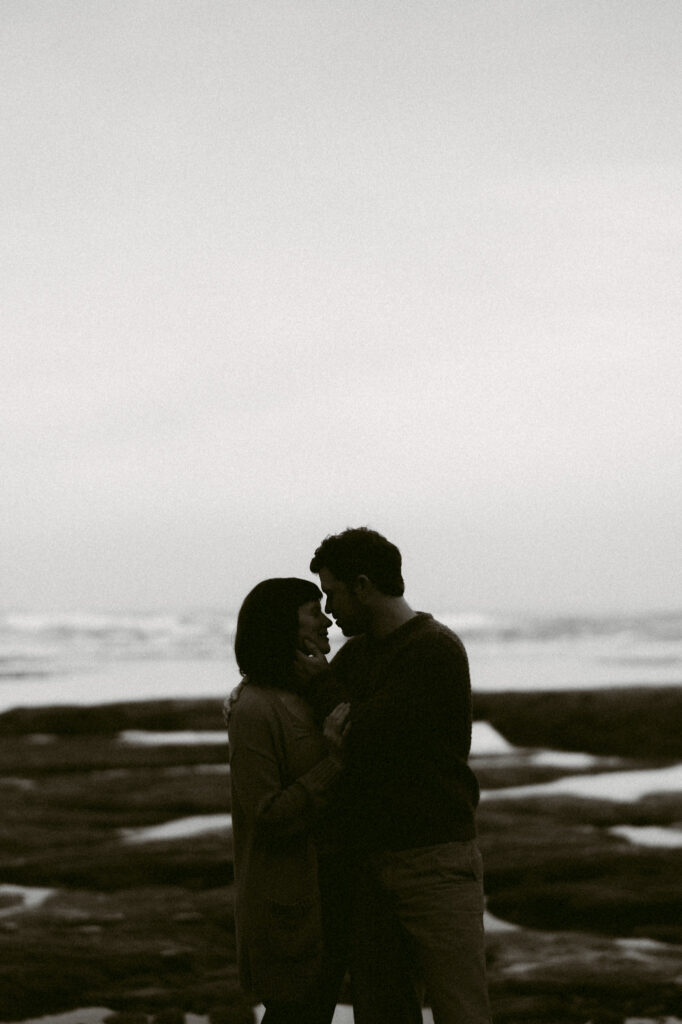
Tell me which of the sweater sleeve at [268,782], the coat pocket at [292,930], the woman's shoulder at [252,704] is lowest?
the coat pocket at [292,930]

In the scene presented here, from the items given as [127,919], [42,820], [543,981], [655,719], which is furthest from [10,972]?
[655,719]

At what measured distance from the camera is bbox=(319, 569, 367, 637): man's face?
12.0ft

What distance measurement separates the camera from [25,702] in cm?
2472

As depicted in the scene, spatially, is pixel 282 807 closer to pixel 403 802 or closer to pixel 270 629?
pixel 403 802

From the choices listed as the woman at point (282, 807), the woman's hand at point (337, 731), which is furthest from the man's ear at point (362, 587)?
the woman's hand at point (337, 731)

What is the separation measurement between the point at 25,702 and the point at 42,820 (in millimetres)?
13678

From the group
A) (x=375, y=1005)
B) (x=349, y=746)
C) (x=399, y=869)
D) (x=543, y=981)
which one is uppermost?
(x=349, y=746)

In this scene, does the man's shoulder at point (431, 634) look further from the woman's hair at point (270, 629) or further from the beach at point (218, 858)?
the beach at point (218, 858)

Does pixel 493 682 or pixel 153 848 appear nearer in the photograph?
pixel 153 848

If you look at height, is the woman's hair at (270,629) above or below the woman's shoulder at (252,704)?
above

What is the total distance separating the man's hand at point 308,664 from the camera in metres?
3.67

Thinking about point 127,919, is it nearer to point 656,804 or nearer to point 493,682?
point 656,804

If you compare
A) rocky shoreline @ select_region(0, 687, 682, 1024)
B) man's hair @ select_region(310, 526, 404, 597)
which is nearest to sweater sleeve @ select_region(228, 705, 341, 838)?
man's hair @ select_region(310, 526, 404, 597)

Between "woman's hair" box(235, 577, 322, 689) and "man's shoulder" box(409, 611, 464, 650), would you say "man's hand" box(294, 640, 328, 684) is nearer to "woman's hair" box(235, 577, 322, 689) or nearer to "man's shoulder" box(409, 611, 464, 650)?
"woman's hair" box(235, 577, 322, 689)
